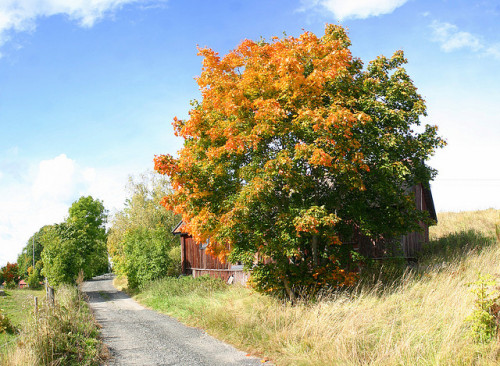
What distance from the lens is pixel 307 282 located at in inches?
505

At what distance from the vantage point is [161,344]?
10.7 m

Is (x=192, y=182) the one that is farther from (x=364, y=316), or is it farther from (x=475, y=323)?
(x=475, y=323)

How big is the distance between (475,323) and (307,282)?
5.94m

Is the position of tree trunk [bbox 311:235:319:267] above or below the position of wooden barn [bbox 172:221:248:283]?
above

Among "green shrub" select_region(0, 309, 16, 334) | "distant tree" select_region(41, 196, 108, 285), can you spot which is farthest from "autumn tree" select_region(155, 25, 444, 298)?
"distant tree" select_region(41, 196, 108, 285)

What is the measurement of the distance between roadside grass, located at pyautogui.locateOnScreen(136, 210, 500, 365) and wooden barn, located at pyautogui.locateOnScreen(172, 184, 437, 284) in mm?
1758

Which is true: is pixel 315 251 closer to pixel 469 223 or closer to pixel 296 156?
pixel 296 156

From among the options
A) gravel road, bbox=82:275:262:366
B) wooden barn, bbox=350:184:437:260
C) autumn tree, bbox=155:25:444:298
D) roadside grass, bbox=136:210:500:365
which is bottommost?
gravel road, bbox=82:275:262:366

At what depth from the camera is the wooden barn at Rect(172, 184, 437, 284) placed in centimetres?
1673

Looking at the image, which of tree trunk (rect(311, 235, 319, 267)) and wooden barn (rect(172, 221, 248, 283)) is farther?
wooden barn (rect(172, 221, 248, 283))

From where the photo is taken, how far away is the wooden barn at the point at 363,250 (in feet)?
54.9

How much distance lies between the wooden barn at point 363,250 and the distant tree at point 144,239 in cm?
131

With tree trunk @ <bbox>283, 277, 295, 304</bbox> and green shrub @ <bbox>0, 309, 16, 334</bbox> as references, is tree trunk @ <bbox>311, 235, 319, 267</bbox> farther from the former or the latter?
green shrub @ <bbox>0, 309, 16, 334</bbox>

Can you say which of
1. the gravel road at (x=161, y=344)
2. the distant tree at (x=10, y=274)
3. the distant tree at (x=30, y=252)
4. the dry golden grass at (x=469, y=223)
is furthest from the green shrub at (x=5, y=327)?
the distant tree at (x=30, y=252)
